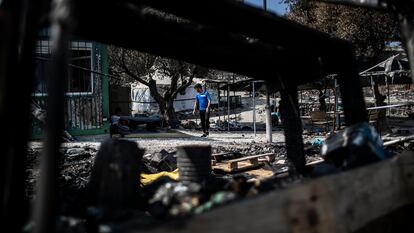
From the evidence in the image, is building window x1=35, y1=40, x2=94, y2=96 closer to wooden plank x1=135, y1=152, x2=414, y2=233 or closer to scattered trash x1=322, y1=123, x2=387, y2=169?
scattered trash x1=322, y1=123, x2=387, y2=169

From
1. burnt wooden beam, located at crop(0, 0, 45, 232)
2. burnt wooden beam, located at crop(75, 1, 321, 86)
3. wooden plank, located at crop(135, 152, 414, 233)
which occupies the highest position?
burnt wooden beam, located at crop(75, 1, 321, 86)

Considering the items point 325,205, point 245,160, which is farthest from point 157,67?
point 325,205

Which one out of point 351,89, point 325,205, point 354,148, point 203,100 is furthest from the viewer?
point 203,100

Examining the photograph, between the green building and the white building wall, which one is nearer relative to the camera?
the green building

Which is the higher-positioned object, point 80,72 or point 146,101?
point 80,72

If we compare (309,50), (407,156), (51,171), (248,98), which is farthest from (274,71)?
(248,98)

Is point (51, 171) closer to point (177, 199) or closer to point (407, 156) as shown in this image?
point (177, 199)

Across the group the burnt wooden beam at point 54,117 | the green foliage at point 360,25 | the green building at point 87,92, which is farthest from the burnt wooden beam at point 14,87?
the green foliage at point 360,25

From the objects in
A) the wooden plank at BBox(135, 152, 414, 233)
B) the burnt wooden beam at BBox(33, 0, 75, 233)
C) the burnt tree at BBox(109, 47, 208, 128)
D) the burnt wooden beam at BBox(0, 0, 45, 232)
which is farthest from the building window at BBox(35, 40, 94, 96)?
the burnt wooden beam at BBox(33, 0, 75, 233)

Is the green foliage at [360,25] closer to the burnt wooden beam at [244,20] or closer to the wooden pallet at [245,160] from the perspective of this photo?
the wooden pallet at [245,160]

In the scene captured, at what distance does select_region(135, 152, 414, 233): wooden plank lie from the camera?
205 centimetres

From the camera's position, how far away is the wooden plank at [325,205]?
2.05 meters

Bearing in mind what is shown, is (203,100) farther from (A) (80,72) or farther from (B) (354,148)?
(B) (354,148)

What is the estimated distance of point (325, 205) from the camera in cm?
252
